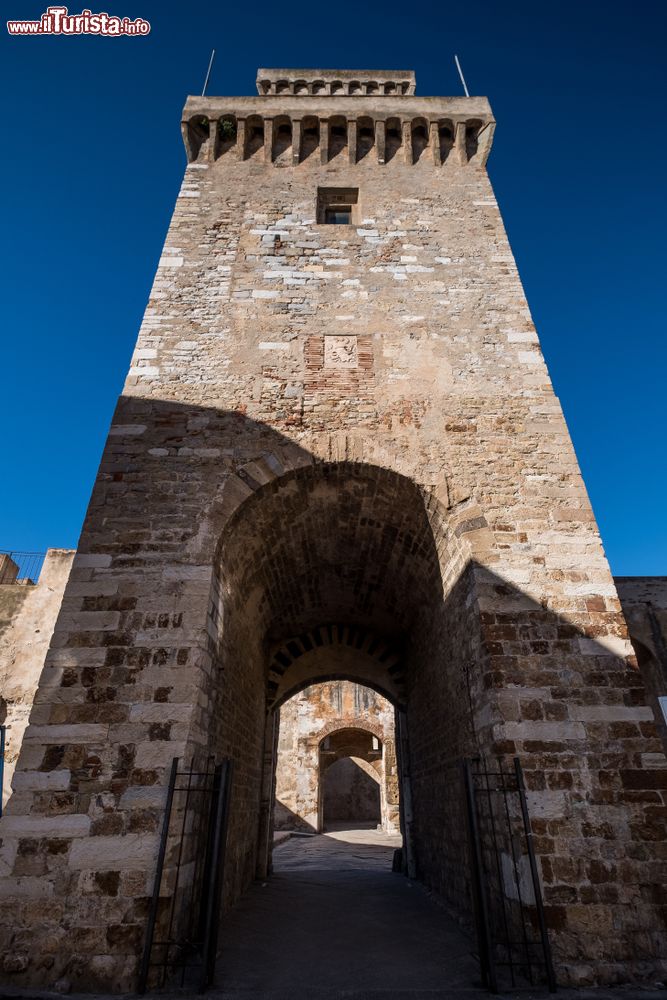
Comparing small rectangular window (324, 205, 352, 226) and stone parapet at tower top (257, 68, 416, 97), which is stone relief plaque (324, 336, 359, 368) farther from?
stone parapet at tower top (257, 68, 416, 97)

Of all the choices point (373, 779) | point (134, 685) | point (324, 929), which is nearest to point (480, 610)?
point (134, 685)

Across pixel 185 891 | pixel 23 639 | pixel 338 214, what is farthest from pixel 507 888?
pixel 23 639

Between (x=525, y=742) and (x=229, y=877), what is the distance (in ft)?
12.9

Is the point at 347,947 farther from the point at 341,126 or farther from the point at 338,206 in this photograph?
the point at 341,126

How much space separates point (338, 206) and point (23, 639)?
8.79 meters

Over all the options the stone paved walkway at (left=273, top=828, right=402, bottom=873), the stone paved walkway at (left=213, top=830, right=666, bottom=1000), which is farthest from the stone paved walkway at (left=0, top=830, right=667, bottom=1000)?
the stone paved walkway at (left=273, top=828, right=402, bottom=873)

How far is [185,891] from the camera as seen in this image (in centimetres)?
391

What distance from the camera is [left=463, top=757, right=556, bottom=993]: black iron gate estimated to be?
3482 mm

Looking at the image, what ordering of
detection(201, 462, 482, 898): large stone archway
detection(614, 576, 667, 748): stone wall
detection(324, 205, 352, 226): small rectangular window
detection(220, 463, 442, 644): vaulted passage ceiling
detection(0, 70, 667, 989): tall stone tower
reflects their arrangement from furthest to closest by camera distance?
detection(614, 576, 667, 748): stone wall
detection(324, 205, 352, 226): small rectangular window
detection(220, 463, 442, 644): vaulted passage ceiling
detection(201, 462, 482, 898): large stone archway
detection(0, 70, 667, 989): tall stone tower

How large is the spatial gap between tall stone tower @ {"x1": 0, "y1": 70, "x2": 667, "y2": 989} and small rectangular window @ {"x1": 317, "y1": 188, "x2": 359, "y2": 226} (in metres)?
0.07

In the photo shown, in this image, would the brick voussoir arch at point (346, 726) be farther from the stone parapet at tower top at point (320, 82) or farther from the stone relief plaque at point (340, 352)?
the stone parapet at tower top at point (320, 82)

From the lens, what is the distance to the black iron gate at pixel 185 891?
3484 mm

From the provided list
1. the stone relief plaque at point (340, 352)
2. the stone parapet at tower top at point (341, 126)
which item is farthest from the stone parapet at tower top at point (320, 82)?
the stone relief plaque at point (340, 352)

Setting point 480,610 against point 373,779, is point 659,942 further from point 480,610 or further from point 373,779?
point 373,779
